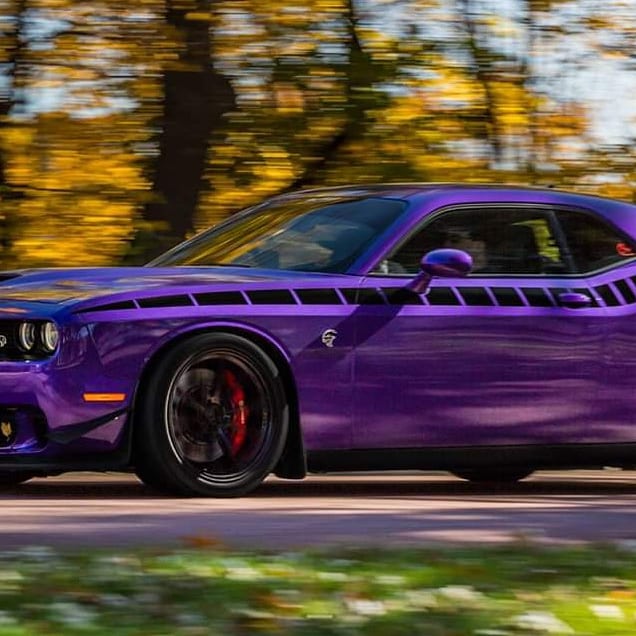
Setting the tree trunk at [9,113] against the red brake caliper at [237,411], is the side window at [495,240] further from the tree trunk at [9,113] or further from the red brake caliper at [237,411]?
the tree trunk at [9,113]

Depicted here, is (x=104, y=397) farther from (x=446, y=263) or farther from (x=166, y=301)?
(x=446, y=263)

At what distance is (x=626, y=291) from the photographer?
9438 millimetres

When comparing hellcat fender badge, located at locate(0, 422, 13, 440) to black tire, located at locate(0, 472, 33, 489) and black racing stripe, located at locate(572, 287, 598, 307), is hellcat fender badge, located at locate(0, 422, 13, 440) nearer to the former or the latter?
black tire, located at locate(0, 472, 33, 489)

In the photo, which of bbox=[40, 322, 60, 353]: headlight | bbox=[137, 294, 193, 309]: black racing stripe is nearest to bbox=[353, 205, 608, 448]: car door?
bbox=[137, 294, 193, 309]: black racing stripe

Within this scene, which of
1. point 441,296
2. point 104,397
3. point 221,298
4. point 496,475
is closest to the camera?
point 104,397

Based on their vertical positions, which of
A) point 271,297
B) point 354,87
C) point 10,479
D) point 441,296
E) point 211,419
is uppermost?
point 354,87

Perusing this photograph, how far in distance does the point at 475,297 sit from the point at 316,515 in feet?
5.86

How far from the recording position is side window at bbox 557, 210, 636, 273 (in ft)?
31.1

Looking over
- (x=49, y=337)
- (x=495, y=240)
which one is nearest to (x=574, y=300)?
(x=495, y=240)

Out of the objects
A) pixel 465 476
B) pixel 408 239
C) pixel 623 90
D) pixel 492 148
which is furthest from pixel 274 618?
pixel 623 90

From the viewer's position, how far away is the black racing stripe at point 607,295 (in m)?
9.33

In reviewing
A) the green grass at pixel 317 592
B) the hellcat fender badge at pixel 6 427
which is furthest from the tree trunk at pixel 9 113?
the green grass at pixel 317 592

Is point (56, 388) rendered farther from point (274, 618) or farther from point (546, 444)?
point (274, 618)

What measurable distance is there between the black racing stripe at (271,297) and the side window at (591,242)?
1.61 m
